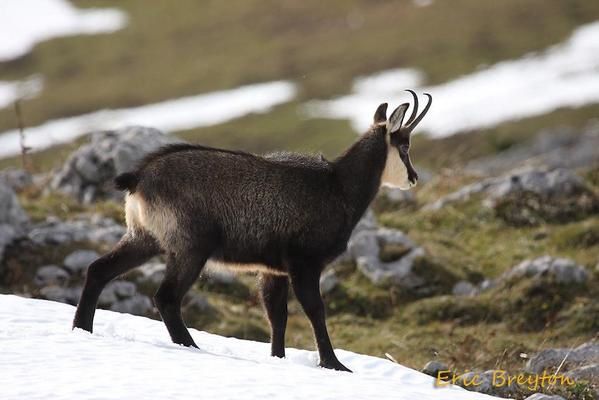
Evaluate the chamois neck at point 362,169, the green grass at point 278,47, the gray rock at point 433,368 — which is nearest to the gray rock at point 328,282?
the chamois neck at point 362,169

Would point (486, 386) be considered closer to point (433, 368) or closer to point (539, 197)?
point (433, 368)

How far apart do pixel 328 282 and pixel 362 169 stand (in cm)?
532

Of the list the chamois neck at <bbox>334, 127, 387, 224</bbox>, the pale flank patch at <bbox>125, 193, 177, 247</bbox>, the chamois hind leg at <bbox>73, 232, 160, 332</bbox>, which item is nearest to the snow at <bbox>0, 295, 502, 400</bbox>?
the chamois hind leg at <bbox>73, 232, 160, 332</bbox>

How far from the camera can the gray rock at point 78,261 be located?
56.9 ft

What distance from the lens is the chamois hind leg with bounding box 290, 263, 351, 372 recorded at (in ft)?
40.1

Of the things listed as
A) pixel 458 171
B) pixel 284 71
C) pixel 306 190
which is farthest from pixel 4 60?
pixel 306 190

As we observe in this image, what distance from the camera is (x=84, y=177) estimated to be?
70.9 ft

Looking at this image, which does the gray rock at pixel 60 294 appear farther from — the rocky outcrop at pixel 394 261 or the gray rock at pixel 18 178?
the gray rock at pixel 18 178

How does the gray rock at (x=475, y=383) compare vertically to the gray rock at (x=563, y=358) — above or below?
above

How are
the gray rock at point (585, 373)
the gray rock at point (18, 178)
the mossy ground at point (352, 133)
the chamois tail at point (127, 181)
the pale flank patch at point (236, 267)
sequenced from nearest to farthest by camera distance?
the chamois tail at point (127, 181) → the pale flank patch at point (236, 267) → the gray rock at point (585, 373) → the mossy ground at point (352, 133) → the gray rock at point (18, 178)

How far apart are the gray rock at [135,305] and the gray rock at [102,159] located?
4.70 metres

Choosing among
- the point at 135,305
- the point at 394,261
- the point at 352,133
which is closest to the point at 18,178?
the point at 135,305

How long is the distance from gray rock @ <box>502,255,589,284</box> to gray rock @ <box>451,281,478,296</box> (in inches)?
22.0

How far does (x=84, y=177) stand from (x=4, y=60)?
350ft
